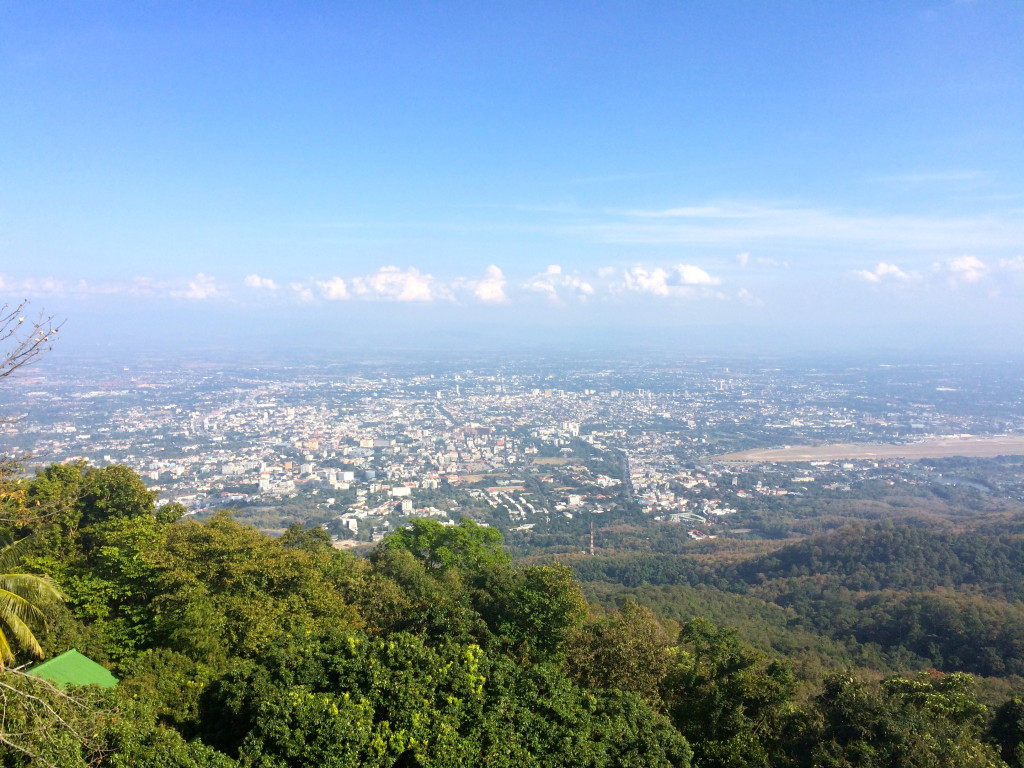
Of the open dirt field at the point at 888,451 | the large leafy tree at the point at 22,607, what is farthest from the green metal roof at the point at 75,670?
the open dirt field at the point at 888,451

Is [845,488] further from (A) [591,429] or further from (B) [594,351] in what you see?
(B) [594,351]

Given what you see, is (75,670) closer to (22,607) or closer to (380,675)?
(22,607)

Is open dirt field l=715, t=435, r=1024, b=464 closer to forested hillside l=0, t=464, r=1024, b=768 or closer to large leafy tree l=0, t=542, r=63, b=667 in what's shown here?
forested hillside l=0, t=464, r=1024, b=768

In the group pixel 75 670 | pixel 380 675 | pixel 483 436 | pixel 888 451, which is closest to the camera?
pixel 380 675

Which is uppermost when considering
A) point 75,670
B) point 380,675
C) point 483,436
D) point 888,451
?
point 380,675

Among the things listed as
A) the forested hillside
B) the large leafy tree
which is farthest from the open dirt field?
the large leafy tree

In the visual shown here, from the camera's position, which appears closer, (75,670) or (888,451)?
(75,670)

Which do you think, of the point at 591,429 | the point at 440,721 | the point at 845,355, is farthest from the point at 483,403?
the point at 845,355

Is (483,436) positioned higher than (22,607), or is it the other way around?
(22,607)

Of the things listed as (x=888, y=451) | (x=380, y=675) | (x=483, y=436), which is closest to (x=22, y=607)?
(x=380, y=675)
